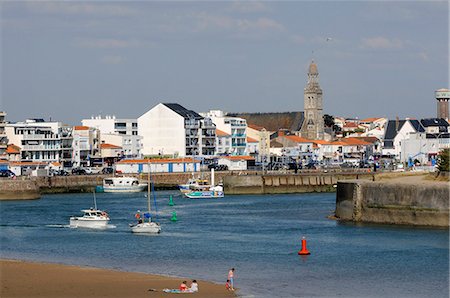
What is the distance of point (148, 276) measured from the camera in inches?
1633

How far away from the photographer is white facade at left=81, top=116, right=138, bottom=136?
463ft

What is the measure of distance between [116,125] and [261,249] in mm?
92669

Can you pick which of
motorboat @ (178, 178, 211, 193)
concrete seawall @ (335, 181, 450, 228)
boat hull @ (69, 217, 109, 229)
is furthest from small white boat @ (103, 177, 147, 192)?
concrete seawall @ (335, 181, 450, 228)

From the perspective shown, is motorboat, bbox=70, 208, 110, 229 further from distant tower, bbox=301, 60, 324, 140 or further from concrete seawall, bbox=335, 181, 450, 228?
distant tower, bbox=301, 60, 324, 140

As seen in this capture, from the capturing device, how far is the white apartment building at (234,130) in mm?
141000

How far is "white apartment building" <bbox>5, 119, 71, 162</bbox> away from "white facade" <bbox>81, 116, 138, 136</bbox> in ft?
49.9

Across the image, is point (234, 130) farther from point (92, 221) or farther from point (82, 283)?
point (82, 283)

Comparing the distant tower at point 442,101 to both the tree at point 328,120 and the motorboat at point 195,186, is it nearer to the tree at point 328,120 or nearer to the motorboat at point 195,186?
the tree at point 328,120

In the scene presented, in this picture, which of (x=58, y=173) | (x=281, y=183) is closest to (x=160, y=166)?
(x=58, y=173)

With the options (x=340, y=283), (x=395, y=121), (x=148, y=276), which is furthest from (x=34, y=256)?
(x=395, y=121)

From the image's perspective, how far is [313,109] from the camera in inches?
6806

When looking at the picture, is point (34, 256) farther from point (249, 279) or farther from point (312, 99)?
point (312, 99)

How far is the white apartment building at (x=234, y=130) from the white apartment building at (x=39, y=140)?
939 inches

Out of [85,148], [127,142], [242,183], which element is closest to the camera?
[242,183]
